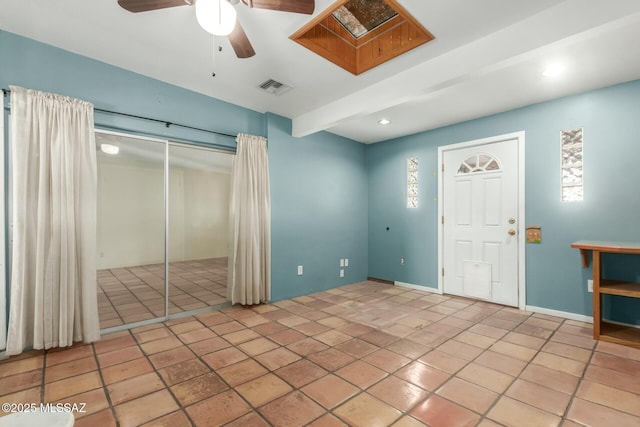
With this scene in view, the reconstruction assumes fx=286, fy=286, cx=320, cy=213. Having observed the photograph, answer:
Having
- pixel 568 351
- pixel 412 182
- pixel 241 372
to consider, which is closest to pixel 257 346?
pixel 241 372

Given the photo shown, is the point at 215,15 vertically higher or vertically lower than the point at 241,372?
higher

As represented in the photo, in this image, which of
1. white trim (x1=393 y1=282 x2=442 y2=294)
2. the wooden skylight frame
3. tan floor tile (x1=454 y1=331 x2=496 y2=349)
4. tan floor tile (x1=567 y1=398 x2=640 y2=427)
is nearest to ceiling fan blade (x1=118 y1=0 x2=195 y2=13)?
the wooden skylight frame

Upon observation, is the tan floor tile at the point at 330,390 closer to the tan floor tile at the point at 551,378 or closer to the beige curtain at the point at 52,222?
the tan floor tile at the point at 551,378

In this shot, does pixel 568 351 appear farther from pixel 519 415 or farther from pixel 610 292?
pixel 519 415

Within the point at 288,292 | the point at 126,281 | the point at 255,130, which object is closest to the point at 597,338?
the point at 288,292

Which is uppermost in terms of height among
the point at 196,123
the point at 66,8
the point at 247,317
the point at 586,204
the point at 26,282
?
the point at 66,8

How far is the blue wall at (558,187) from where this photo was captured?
2941 mm

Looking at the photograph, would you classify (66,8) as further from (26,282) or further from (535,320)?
(535,320)

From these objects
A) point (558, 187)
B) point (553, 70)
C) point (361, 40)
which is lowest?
point (558, 187)

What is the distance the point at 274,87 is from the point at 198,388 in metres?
2.91

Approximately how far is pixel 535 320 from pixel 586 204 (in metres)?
1.41

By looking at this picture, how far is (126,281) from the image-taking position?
14.8 ft

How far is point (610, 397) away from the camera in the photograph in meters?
1.85

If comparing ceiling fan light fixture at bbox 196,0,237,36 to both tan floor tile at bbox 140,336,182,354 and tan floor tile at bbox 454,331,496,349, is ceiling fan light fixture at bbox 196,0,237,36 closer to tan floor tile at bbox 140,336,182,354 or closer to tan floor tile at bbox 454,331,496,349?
tan floor tile at bbox 140,336,182,354
